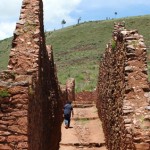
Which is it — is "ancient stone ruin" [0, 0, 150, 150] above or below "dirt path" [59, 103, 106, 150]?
above

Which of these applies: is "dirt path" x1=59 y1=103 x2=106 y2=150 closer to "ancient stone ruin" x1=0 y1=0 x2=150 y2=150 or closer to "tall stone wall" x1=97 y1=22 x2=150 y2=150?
"ancient stone ruin" x1=0 y1=0 x2=150 y2=150

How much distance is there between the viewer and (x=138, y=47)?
1396 cm

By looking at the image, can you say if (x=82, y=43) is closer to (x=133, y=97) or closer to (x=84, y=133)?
(x=84, y=133)

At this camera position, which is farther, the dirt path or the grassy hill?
the grassy hill

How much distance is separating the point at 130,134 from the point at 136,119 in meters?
0.51

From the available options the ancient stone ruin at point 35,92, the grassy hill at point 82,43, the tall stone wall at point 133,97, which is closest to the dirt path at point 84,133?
the ancient stone ruin at point 35,92

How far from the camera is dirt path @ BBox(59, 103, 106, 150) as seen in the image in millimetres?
21005

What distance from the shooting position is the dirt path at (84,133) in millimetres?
21005

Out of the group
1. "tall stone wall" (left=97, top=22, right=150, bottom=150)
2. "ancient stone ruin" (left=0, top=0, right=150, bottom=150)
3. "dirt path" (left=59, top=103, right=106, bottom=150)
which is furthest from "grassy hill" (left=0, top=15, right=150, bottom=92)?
"tall stone wall" (left=97, top=22, right=150, bottom=150)

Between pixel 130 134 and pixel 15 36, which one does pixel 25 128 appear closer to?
pixel 130 134

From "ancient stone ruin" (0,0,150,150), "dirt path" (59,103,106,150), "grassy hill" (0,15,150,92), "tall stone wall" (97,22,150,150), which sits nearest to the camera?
"ancient stone ruin" (0,0,150,150)

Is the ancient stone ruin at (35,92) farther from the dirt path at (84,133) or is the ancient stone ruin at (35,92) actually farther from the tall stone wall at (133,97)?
the dirt path at (84,133)

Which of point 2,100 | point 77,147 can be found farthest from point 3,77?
point 77,147

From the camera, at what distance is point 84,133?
77.8 feet
